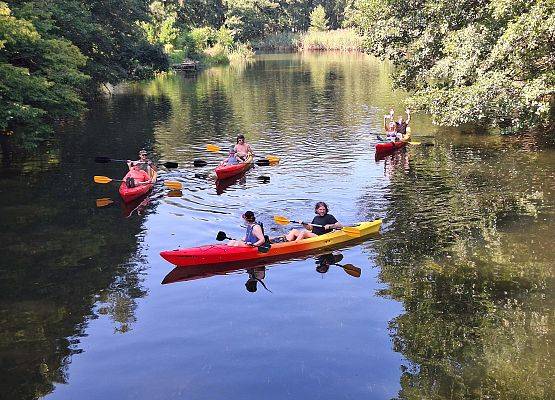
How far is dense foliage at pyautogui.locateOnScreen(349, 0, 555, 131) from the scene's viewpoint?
20484mm

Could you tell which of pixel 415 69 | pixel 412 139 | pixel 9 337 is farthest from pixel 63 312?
pixel 415 69

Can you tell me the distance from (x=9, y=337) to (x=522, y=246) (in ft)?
37.7

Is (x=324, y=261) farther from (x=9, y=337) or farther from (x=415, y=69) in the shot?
(x=415, y=69)

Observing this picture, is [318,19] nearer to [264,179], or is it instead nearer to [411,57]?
[411,57]

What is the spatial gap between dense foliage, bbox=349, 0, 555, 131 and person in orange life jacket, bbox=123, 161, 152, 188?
11864 millimetres

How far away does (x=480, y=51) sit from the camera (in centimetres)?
2283

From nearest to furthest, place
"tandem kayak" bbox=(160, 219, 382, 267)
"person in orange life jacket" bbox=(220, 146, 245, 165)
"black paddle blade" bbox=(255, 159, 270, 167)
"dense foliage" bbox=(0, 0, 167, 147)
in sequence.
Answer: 1. "tandem kayak" bbox=(160, 219, 382, 267)
2. "dense foliage" bbox=(0, 0, 167, 147)
3. "person in orange life jacket" bbox=(220, 146, 245, 165)
4. "black paddle blade" bbox=(255, 159, 270, 167)

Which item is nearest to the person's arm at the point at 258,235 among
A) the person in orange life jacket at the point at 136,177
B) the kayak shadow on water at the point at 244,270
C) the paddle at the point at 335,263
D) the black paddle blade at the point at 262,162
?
the kayak shadow on water at the point at 244,270

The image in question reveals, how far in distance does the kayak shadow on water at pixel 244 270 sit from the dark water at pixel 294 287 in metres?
0.13

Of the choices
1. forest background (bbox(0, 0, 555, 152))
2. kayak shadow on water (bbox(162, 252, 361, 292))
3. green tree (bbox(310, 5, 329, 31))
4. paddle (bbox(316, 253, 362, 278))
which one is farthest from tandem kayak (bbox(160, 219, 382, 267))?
green tree (bbox(310, 5, 329, 31))

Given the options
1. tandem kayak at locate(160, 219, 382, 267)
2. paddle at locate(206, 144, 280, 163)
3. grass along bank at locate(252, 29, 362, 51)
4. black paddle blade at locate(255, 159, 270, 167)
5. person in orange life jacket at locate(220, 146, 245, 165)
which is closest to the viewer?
tandem kayak at locate(160, 219, 382, 267)

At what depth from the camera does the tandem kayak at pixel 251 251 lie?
14.2m

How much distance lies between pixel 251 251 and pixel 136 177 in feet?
24.7

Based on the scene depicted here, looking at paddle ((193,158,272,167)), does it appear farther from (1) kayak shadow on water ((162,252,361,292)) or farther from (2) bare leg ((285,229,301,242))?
(1) kayak shadow on water ((162,252,361,292))
